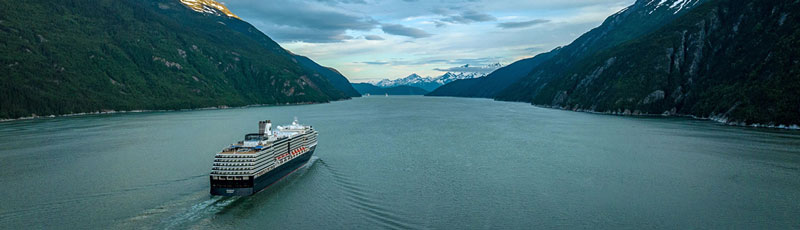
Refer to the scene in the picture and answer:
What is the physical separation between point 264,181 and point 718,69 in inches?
6450

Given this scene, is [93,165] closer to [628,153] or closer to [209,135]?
[209,135]

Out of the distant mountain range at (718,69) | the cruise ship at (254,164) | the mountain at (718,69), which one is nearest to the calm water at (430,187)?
the cruise ship at (254,164)

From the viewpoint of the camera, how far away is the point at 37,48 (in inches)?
7692

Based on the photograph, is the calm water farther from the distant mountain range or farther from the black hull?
the distant mountain range

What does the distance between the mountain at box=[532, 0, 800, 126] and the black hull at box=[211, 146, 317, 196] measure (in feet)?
365

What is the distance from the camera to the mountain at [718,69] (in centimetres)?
10316

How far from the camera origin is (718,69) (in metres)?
142

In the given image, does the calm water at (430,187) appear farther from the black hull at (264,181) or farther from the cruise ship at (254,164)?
the cruise ship at (254,164)

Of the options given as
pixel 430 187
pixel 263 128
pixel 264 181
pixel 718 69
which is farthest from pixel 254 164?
pixel 718 69

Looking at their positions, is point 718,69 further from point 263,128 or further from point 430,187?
point 263,128

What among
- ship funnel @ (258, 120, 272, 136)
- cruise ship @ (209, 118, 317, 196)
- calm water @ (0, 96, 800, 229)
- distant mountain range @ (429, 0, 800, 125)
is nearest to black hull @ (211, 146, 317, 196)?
cruise ship @ (209, 118, 317, 196)

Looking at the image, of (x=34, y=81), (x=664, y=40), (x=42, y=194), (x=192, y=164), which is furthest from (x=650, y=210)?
(x=34, y=81)

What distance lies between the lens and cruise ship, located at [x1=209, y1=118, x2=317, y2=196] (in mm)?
38656

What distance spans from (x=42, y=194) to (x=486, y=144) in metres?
62.4
